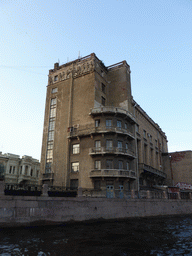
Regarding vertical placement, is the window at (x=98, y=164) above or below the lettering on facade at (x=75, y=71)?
below

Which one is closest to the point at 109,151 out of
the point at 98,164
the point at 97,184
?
the point at 98,164

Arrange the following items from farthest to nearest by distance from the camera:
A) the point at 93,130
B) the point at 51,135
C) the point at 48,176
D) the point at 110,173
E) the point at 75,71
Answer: the point at 75,71 → the point at 51,135 → the point at 48,176 → the point at 93,130 → the point at 110,173

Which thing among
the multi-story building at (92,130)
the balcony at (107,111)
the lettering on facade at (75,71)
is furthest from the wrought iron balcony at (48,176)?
the lettering on facade at (75,71)

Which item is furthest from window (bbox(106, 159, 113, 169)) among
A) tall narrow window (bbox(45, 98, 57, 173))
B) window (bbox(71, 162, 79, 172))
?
tall narrow window (bbox(45, 98, 57, 173))

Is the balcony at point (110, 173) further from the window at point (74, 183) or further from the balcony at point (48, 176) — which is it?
the balcony at point (48, 176)

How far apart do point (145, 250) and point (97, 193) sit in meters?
14.9

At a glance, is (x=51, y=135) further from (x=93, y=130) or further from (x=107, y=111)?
(x=107, y=111)

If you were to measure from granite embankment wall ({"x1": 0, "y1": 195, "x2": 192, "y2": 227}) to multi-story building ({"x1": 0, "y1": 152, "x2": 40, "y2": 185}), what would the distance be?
3132 cm

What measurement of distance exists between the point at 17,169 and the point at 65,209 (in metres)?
34.7

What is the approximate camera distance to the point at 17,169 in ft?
163

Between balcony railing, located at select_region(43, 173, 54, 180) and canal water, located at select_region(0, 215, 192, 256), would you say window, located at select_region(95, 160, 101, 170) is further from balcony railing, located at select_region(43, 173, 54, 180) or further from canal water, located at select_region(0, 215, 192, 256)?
canal water, located at select_region(0, 215, 192, 256)

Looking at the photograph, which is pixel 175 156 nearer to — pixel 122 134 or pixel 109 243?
pixel 122 134

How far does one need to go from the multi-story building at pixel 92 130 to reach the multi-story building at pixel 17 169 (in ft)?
46.9

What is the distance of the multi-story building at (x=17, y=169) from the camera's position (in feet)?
154
